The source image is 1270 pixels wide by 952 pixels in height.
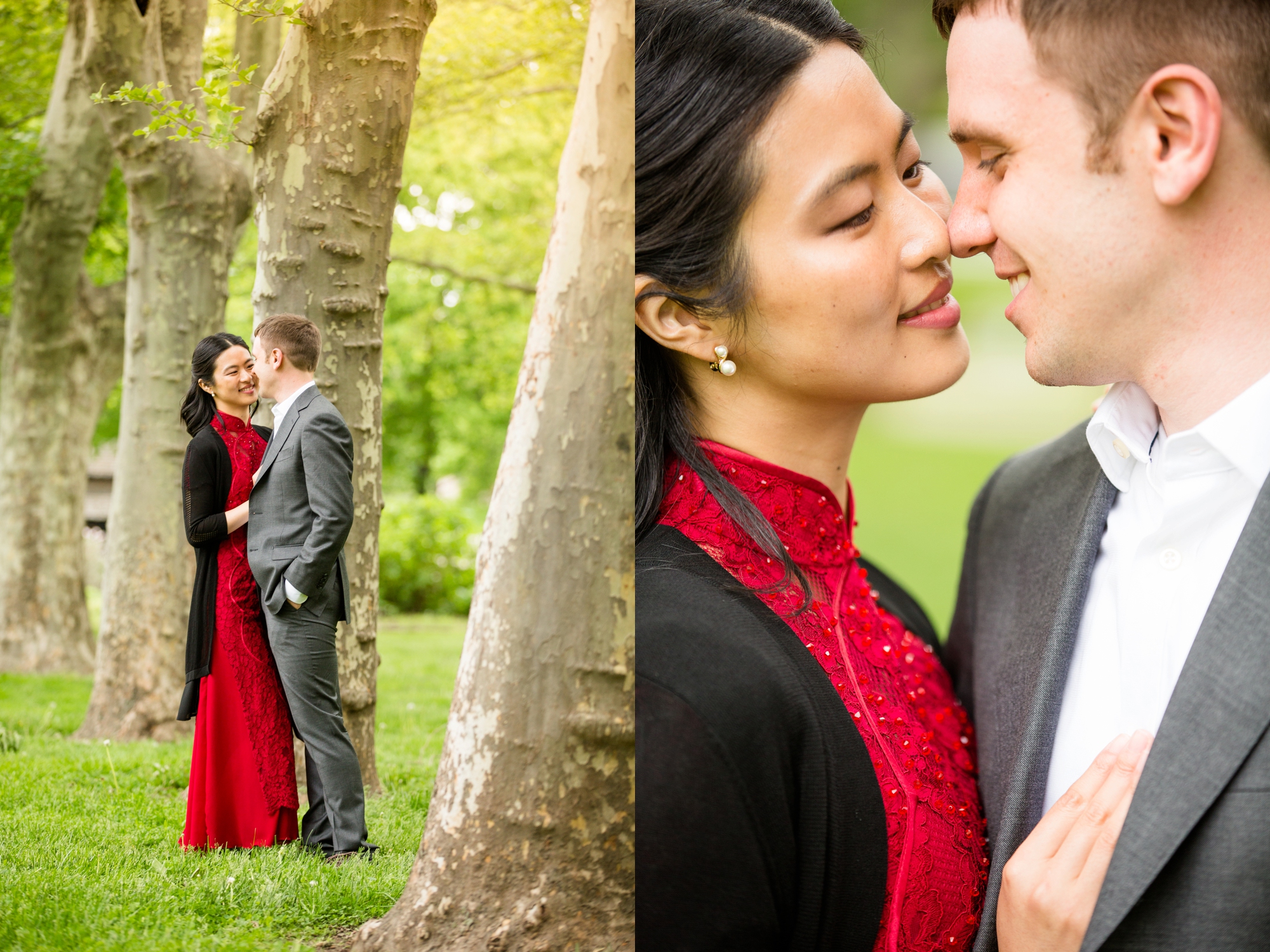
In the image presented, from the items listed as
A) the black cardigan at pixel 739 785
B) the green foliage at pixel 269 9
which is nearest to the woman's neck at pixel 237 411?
the green foliage at pixel 269 9

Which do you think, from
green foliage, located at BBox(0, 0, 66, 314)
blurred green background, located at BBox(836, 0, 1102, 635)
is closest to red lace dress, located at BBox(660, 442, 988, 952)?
blurred green background, located at BBox(836, 0, 1102, 635)

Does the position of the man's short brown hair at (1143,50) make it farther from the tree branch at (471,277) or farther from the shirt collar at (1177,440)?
the tree branch at (471,277)

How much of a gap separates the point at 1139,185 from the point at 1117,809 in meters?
0.85

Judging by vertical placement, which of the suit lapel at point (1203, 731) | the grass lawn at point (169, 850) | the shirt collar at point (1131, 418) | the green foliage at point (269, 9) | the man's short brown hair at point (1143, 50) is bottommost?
the grass lawn at point (169, 850)

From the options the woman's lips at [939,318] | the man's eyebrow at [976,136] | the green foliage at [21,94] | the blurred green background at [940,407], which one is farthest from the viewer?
the blurred green background at [940,407]

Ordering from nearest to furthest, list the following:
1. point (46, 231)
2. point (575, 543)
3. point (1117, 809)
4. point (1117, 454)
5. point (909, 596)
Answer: point (575, 543)
point (1117, 809)
point (46, 231)
point (1117, 454)
point (909, 596)

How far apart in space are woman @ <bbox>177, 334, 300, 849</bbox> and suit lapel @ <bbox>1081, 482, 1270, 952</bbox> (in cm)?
104

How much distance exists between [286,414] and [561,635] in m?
0.43

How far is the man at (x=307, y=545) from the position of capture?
3.78 feet

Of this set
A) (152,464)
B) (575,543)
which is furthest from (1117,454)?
(152,464)

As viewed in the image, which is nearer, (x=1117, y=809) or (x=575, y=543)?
(x=575, y=543)

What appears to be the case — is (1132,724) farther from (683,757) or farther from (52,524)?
(52,524)

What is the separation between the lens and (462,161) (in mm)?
1361

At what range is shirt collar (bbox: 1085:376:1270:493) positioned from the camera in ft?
4.47
